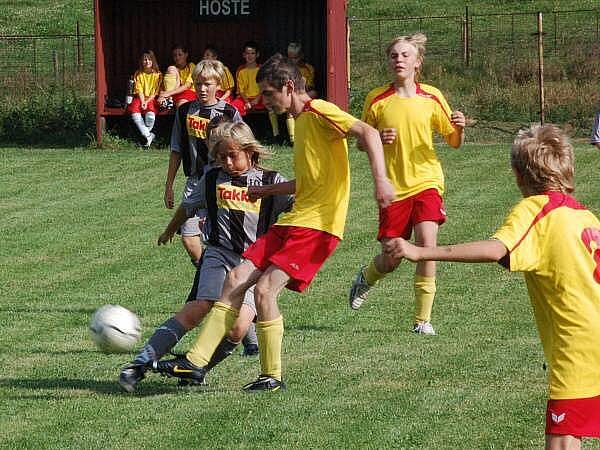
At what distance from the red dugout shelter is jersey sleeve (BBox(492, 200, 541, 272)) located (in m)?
17.3

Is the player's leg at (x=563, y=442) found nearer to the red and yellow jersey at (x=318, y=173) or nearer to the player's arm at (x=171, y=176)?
the red and yellow jersey at (x=318, y=173)

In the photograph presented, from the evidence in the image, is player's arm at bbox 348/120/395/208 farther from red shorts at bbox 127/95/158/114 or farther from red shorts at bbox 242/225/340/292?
red shorts at bbox 127/95/158/114

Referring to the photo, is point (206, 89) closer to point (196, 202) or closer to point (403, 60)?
point (403, 60)

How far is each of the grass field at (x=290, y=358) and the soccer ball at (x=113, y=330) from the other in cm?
26

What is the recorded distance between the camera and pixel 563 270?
Answer: 15.6ft

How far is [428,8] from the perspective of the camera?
37656 mm

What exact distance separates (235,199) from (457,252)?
3.06 metres

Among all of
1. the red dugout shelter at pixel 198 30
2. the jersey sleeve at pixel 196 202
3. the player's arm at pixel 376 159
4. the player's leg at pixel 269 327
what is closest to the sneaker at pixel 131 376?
the player's leg at pixel 269 327

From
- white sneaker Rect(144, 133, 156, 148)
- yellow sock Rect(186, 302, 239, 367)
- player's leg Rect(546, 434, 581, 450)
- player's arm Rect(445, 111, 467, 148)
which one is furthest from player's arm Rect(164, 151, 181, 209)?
white sneaker Rect(144, 133, 156, 148)

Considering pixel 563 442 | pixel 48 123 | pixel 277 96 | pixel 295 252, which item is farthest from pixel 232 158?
pixel 48 123

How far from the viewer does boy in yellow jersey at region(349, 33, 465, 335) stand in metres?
9.30

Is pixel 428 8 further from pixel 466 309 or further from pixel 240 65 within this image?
pixel 466 309

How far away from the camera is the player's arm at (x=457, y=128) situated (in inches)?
363

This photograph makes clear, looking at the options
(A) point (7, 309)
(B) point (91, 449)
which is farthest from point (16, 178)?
(B) point (91, 449)
